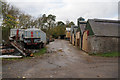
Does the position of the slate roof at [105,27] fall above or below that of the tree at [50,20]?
below

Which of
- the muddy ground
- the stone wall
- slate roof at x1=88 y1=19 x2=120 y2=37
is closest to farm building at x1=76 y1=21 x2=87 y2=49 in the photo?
slate roof at x1=88 y1=19 x2=120 y2=37

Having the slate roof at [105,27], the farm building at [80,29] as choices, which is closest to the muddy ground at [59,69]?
the slate roof at [105,27]

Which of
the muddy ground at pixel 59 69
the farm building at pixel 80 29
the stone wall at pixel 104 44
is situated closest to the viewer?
the muddy ground at pixel 59 69

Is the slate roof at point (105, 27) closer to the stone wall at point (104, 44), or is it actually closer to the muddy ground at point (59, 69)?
the stone wall at point (104, 44)

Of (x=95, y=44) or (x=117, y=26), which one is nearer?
(x=95, y=44)

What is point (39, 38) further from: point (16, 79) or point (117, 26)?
point (117, 26)

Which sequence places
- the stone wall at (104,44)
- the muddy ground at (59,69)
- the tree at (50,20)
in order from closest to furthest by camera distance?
the muddy ground at (59,69) < the stone wall at (104,44) < the tree at (50,20)

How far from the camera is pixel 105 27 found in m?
12.8

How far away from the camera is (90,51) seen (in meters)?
11.8

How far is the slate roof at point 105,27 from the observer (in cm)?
1154

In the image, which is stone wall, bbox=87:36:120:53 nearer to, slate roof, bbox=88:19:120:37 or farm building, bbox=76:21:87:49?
slate roof, bbox=88:19:120:37

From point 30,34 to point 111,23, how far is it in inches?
491

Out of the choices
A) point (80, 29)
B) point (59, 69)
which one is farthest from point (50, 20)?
point (59, 69)

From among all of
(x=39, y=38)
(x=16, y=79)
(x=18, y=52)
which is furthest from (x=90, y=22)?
(x=16, y=79)
